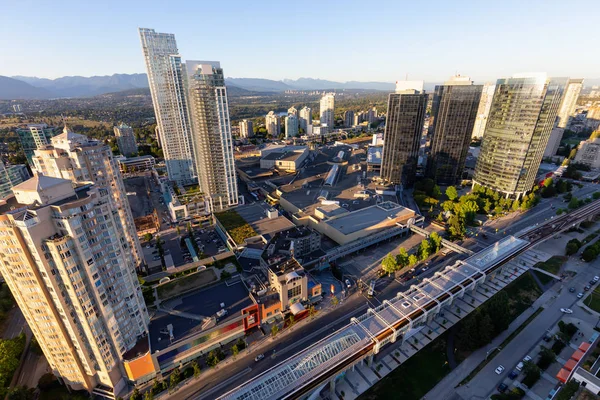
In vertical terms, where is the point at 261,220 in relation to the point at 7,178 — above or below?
below

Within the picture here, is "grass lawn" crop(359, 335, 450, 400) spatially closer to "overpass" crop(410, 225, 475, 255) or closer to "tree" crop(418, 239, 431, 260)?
"tree" crop(418, 239, 431, 260)

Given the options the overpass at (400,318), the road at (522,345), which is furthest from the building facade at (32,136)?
the road at (522,345)

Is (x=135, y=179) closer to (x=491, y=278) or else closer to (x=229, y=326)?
(x=229, y=326)

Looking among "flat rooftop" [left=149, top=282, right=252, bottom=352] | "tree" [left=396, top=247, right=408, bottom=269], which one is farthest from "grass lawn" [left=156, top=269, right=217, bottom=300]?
"tree" [left=396, top=247, right=408, bottom=269]

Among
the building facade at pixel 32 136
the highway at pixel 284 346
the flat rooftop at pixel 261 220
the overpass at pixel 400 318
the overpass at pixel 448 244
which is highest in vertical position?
the building facade at pixel 32 136

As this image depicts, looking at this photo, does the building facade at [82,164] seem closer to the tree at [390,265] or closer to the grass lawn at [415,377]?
the grass lawn at [415,377]

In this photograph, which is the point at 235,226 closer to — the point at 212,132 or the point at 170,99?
the point at 212,132

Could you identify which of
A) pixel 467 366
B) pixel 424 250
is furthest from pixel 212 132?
pixel 467 366

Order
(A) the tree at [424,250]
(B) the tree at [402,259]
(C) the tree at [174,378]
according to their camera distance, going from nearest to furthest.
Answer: (C) the tree at [174,378] < (B) the tree at [402,259] < (A) the tree at [424,250]
